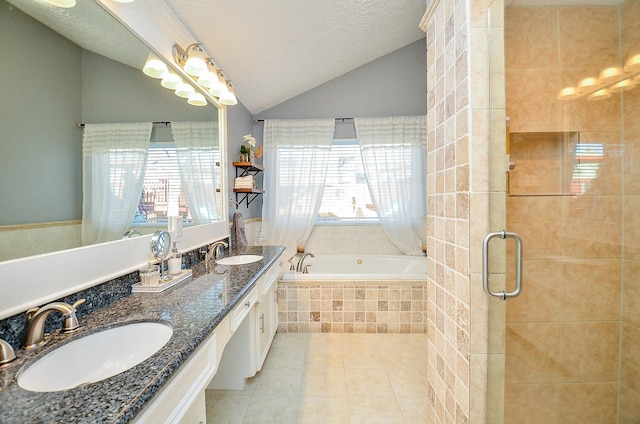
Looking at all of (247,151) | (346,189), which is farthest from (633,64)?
(346,189)

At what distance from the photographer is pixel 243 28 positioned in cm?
188

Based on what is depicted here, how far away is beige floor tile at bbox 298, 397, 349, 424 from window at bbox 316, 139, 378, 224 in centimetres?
214

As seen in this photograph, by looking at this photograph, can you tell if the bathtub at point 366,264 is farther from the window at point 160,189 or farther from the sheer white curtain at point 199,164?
the window at point 160,189

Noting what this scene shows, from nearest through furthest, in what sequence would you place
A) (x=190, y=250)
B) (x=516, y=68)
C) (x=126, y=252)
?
(x=516, y=68)
(x=126, y=252)
(x=190, y=250)

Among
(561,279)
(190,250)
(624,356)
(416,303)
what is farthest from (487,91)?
(416,303)

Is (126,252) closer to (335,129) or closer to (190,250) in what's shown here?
(190,250)

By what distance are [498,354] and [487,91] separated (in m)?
0.99

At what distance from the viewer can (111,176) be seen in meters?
1.21

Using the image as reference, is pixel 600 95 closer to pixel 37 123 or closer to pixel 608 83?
pixel 608 83

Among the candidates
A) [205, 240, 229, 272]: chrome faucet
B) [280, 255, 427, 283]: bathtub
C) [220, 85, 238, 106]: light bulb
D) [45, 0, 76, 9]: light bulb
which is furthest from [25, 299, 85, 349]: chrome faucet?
[280, 255, 427, 283]: bathtub

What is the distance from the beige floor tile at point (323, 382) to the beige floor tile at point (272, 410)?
0.11 meters

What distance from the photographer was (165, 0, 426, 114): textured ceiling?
1.75m

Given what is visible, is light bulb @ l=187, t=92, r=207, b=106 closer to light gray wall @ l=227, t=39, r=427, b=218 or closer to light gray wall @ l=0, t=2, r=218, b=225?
light gray wall @ l=0, t=2, r=218, b=225

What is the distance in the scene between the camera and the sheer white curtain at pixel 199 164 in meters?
1.81
